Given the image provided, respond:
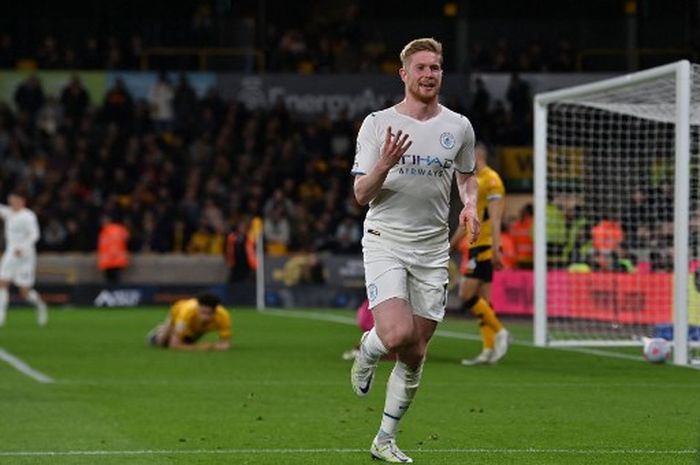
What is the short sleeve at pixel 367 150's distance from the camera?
848cm

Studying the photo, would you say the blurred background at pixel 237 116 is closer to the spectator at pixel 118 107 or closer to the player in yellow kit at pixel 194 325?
the spectator at pixel 118 107

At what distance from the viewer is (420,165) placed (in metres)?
8.55

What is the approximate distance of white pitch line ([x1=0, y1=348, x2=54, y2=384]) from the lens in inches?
574

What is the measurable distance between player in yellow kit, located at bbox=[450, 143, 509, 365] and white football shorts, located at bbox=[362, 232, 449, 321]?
6.84m

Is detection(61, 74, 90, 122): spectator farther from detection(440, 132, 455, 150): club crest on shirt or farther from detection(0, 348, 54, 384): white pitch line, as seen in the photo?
detection(440, 132, 455, 150): club crest on shirt

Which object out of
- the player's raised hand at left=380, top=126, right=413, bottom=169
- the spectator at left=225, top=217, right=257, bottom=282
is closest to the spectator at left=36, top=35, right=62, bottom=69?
the spectator at left=225, top=217, right=257, bottom=282

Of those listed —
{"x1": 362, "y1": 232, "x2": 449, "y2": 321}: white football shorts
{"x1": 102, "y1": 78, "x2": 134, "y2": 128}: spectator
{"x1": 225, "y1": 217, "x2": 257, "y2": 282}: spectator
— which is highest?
{"x1": 102, "y1": 78, "x2": 134, "y2": 128}: spectator

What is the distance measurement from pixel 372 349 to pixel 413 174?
962 millimetres

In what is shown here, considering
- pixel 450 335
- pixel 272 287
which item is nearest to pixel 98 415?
pixel 450 335

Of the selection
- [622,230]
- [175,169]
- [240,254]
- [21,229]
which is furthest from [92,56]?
[622,230]

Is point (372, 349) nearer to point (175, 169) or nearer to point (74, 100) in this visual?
point (175, 169)

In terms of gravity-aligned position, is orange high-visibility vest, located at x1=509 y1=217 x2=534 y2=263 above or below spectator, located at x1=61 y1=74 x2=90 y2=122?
below

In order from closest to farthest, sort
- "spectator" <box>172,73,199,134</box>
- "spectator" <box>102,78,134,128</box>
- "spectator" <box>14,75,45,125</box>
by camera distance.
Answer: "spectator" <box>14,75,45,125</box> < "spectator" <box>102,78,134,128</box> < "spectator" <box>172,73,199,134</box>

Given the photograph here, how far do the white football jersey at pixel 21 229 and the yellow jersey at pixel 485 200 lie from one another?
39.0 ft
